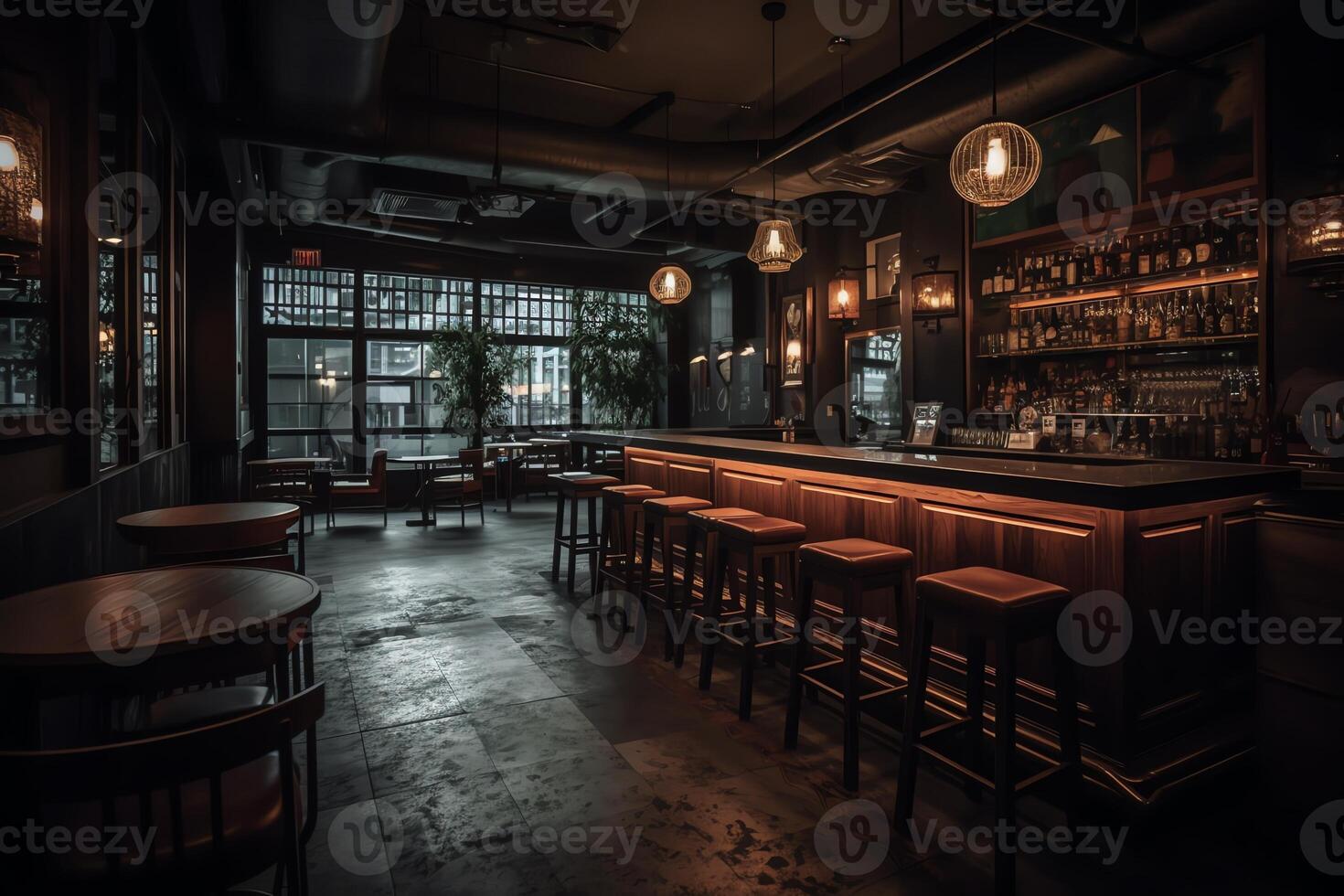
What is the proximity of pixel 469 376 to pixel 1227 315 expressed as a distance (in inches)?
322

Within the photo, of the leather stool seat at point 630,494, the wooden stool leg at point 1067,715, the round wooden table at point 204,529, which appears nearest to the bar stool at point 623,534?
the leather stool seat at point 630,494

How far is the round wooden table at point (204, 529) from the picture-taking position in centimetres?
258

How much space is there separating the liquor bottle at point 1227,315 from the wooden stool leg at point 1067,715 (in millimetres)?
3214

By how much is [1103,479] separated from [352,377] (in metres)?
9.55

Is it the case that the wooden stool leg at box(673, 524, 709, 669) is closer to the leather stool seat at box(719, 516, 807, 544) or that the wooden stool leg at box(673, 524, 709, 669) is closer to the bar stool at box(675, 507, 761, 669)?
the bar stool at box(675, 507, 761, 669)

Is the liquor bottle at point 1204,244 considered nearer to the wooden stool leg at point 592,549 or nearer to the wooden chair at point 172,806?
the wooden stool leg at point 592,549

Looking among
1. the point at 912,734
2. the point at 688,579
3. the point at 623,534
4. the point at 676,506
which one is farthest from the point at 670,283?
the point at 912,734

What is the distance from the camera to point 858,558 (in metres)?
2.61

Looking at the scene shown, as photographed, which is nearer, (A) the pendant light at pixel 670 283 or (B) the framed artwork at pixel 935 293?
(B) the framed artwork at pixel 935 293

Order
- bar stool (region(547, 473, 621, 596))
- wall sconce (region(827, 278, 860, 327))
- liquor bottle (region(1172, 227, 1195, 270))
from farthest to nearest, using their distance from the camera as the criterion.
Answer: wall sconce (region(827, 278, 860, 327))
bar stool (region(547, 473, 621, 596))
liquor bottle (region(1172, 227, 1195, 270))

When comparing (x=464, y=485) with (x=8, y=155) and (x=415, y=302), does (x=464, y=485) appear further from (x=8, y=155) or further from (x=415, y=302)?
(x=8, y=155)

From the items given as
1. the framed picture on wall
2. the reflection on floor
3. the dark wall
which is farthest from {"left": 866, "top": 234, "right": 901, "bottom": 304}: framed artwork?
the reflection on floor

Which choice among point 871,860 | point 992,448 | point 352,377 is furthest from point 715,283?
point 871,860

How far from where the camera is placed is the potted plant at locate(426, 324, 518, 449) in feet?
32.0
